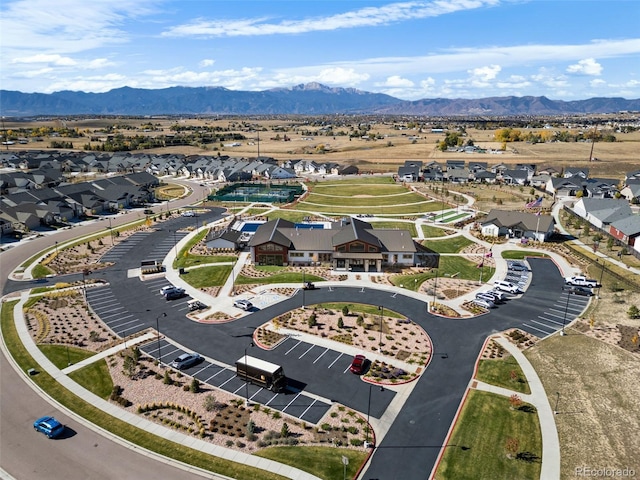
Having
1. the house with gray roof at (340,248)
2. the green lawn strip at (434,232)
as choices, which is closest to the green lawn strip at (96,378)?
the house with gray roof at (340,248)

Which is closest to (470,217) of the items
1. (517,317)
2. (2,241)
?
(517,317)

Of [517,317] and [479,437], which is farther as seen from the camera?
[517,317]

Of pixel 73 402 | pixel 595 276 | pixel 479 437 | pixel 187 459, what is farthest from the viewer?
pixel 595 276

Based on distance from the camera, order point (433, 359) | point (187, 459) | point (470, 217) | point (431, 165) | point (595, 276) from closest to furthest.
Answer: point (187, 459) → point (433, 359) → point (595, 276) → point (470, 217) → point (431, 165)

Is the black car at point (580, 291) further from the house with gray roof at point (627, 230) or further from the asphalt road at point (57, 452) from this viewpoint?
the asphalt road at point (57, 452)

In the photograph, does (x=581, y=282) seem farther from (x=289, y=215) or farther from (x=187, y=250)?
(x=187, y=250)

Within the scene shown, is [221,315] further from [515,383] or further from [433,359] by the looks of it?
[515,383]
